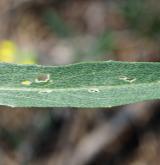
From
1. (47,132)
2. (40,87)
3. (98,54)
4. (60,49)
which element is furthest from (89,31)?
(40,87)

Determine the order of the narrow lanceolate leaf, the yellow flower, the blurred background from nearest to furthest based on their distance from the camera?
1. the narrow lanceolate leaf
2. the yellow flower
3. the blurred background

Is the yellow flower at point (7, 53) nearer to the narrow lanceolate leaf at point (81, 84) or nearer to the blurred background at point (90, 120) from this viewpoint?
the blurred background at point (90, 120)

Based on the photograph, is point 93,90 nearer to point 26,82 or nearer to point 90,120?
point 26,82

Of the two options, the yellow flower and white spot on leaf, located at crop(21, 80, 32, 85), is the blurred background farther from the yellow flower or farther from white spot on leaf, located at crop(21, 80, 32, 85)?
white spot on leaf, located at crop(21, 80, 32, 85)

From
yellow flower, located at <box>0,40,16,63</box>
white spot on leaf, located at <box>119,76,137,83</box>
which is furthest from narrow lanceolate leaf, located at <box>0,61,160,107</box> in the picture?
yellow flower, located at <box>0,40,16,63</box>

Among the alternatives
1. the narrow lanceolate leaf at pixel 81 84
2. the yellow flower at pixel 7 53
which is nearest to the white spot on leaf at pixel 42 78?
the narrow lanceolate leaf at pixel 81 84

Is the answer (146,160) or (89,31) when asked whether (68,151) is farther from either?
(89,31)

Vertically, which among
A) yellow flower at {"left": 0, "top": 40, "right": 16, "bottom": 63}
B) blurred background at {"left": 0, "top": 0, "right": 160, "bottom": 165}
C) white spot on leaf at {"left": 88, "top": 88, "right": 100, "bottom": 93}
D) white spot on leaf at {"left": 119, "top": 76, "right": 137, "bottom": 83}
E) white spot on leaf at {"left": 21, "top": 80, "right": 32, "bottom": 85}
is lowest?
blurred background at {"left": 0, "top": 0, "right": 160, "bottom": 165}
